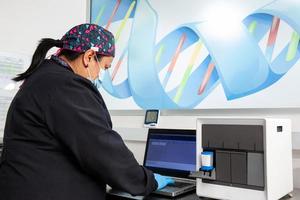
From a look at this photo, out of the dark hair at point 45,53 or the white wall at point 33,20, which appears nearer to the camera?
the dark hair at point 45,53

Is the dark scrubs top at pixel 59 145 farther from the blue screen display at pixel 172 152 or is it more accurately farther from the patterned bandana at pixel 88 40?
the blue screen display at pixel 172 152

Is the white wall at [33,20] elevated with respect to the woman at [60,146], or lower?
elevated

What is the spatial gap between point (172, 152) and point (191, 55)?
1.84ft

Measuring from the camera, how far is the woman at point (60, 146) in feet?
3.35

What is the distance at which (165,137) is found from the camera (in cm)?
164

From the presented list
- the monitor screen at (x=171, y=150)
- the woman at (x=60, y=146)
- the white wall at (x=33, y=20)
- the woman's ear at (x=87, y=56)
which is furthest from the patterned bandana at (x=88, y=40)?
the white wall at (x=33, y=20)

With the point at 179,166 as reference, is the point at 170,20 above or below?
above

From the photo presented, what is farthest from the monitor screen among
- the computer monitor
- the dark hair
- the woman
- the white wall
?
the white wall

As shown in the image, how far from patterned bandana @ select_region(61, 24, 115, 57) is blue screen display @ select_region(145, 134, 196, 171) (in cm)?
56

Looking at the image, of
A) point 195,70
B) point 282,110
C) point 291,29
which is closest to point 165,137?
point 195,70

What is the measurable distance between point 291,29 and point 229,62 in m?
0.33

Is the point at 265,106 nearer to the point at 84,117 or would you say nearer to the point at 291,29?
the point at 291,29

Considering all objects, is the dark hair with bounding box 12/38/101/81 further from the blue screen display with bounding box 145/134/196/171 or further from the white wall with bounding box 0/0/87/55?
the white wall with bounding box 0/0/87/55

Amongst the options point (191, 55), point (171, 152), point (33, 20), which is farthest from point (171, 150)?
point (33, 20)
